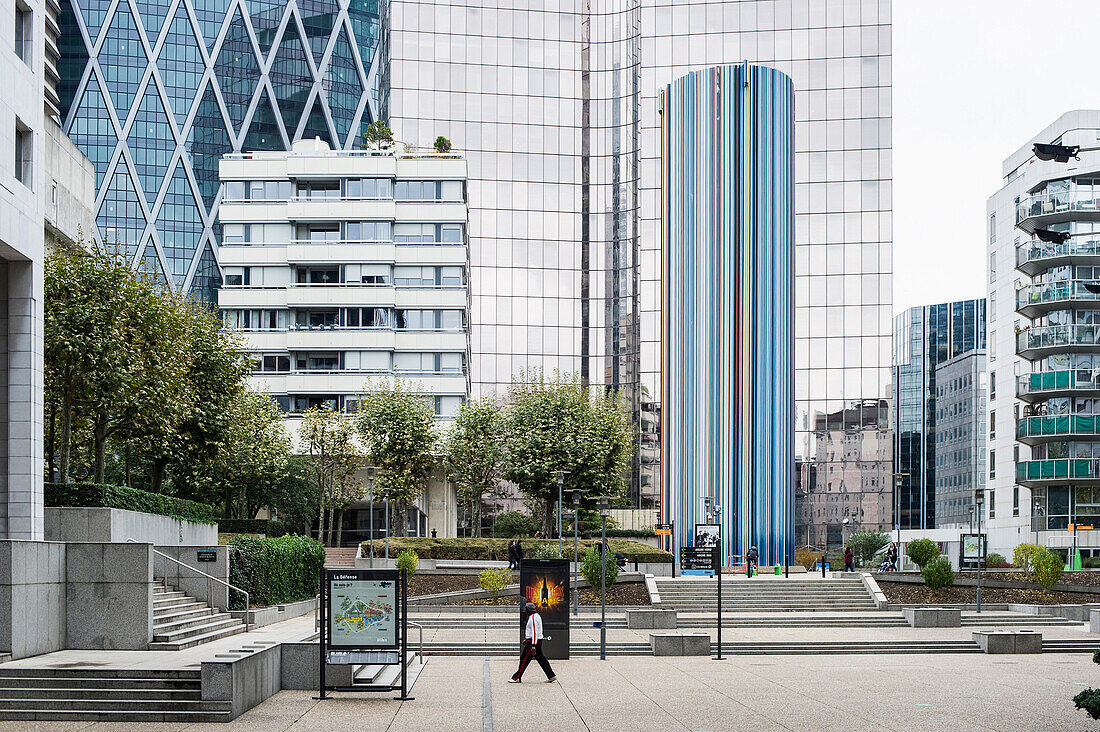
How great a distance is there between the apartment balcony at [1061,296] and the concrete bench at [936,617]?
41.9 meters

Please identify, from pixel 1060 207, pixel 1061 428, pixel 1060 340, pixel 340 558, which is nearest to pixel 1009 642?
pixel 340 558

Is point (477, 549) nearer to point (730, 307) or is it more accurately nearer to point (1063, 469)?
point (730, 307)

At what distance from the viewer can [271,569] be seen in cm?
3947

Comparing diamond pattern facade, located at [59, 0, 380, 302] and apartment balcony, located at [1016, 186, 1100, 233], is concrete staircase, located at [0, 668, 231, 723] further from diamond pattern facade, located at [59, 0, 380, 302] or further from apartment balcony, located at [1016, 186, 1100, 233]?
diamond pattern facade, located at [59, 0, 380, 302]

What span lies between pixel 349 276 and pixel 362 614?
6493 centimetres

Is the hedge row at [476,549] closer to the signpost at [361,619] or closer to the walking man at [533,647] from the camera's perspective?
the walking man at [533,647]

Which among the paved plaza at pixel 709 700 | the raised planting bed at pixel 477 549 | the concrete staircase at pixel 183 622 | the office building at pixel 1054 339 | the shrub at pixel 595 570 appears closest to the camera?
the paved plaza at pixel 709 700

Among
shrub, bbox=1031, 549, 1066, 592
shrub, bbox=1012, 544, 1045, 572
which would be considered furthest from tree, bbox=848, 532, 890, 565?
shrub, bbox=1031, 549, 1066, 592

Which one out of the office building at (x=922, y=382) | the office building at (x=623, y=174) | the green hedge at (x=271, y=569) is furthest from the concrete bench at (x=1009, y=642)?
the office building at (x=922, y=382)

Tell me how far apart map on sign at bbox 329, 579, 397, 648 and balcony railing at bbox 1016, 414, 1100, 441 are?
2483 inches

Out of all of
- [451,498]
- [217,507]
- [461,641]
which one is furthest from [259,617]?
[451,498]

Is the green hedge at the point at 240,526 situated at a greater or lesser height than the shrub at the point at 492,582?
greater

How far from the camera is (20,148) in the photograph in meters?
27.9

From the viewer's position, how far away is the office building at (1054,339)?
73875 mm
